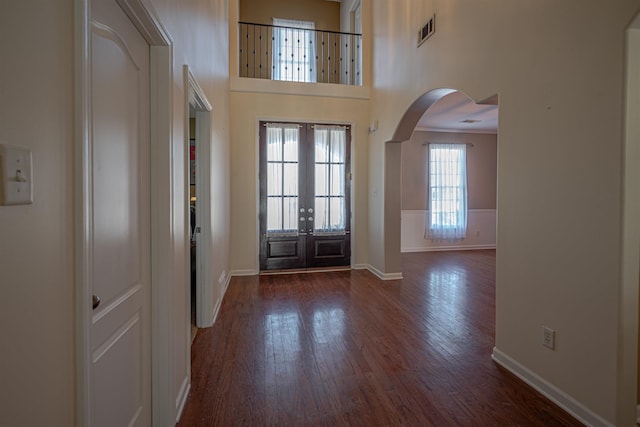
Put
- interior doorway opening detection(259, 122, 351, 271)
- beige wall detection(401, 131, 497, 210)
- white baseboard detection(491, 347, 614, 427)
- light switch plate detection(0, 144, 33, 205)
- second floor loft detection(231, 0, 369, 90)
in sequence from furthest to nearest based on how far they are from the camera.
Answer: beige wall detection(401, 131, 497, 210) → second floor loft detection(231, 0, 369, 90) → interior doorway opening detection(259, 122, 351, 271) → white baseboard detection(491, 347, 614, 427) → light switch plate detection(0, 144, 33, 205)

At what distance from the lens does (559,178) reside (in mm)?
2033

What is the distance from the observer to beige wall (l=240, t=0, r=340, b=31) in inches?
268

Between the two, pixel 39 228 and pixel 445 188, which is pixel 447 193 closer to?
pixel 445 188

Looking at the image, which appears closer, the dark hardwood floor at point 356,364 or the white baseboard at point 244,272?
the dark hardwood floor at point 356,364

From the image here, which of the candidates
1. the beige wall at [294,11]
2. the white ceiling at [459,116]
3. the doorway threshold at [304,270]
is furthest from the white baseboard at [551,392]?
the beige wall at [294,11]

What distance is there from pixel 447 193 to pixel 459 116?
6.60 feet

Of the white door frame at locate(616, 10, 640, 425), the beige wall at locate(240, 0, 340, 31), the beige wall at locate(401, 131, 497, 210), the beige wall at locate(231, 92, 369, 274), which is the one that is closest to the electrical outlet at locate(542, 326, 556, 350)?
the white door frame at locate(616, 10, 640, 425)

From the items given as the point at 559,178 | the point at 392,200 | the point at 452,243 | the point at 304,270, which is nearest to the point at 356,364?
the point at 559,178

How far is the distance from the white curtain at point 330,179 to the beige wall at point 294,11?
325 cm

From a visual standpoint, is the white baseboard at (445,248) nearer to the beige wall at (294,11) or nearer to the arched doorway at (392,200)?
the arched doorway at (392,200)

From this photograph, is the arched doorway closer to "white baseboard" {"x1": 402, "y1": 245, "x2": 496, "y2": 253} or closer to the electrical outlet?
"white baseboard" {"x1": 402, "y1": 245, "x2": 496, "y2": 253}

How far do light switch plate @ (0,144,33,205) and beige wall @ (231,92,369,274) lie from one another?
14.7 feet

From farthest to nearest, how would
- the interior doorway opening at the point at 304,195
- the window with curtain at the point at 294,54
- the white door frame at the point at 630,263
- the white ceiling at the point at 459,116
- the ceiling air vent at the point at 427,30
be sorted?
the window with curtain at the point at 294,54, the interior doorway opening at the point at 304,195, the white ceiling at the point at 459,116, the ceiling air vent at the point at 427,30, the white door frame at the point at 630,263

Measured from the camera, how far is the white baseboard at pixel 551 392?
182cm
